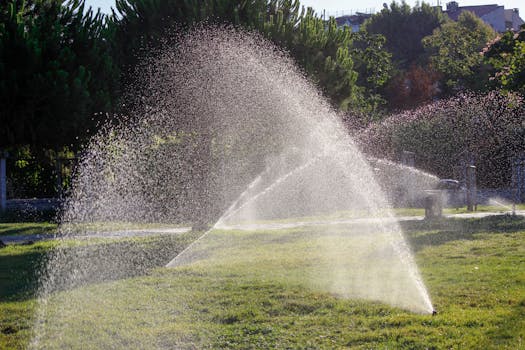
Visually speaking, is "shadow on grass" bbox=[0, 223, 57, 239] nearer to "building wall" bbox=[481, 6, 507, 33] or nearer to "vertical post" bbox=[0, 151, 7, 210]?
"vertical post" bbox=[0, 151, 7, 210]

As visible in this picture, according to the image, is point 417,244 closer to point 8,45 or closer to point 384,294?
point 384,294

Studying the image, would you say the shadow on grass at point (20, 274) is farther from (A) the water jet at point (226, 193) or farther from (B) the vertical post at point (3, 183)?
(B) the vertical post at point (3, 183)

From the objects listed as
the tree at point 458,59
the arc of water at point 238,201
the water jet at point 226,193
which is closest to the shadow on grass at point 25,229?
the water jet at point 226,193

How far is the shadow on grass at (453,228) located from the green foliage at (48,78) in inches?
294

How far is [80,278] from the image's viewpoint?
9.02 m

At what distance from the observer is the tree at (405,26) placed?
58.2 m

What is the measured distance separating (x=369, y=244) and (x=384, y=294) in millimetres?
4357

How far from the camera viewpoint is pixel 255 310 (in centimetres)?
668

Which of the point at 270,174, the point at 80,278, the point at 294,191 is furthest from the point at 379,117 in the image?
the point at 80,278

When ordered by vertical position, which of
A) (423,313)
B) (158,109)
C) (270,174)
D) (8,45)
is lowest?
Answer: (423,313)

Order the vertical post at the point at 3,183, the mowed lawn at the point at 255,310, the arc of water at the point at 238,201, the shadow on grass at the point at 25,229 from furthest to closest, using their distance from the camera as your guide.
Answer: the vertical post at the point at 3,183 → the shadow on grass at the point at 25,229 → the arc of water at the point at 238,201 → the mowed lawn at the point at 255,310

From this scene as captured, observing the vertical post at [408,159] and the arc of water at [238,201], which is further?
the vertical post at [408,159]

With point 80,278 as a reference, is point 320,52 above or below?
above

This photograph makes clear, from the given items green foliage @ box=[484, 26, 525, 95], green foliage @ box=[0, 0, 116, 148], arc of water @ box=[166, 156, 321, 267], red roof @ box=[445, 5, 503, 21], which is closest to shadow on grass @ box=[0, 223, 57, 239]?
green foliage @ box=[0, 0, 116, 148]
